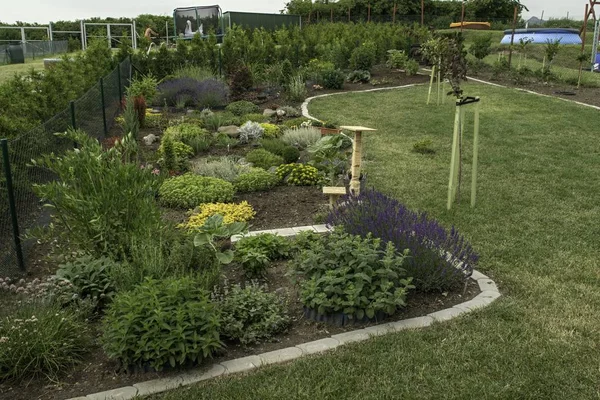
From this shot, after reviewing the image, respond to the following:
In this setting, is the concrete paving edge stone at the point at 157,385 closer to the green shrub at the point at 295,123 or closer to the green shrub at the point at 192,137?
the green shrub at the point at 192,137

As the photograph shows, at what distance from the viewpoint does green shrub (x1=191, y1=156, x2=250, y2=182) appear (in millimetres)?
7461

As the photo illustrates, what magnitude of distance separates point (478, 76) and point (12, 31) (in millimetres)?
33240

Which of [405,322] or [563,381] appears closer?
[563,381]

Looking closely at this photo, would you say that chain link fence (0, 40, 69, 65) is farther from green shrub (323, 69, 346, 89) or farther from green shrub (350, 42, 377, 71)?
green shrub (323, 69, 346, 89)

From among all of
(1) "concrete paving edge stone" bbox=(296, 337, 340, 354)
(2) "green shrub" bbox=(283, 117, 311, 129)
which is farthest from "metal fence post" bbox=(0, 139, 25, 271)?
(2) "green shrub" bbox=(283, 117, 311, 129)

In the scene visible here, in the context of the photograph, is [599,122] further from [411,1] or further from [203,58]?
[411,1]

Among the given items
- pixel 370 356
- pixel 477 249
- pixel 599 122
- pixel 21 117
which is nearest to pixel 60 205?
pixel 370 356

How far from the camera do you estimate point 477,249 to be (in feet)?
16.9

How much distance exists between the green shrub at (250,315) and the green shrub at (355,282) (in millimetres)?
249

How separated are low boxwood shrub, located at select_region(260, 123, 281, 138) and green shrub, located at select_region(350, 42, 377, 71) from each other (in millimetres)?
8764

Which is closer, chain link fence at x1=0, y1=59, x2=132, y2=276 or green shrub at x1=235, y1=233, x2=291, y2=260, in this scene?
chain link fence at x1=0, y1=59, x2=132, y2=276

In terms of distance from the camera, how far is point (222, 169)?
7.57 m

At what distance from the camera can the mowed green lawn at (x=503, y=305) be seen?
123 inches

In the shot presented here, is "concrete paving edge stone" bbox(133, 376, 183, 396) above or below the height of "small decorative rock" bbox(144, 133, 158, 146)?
below
